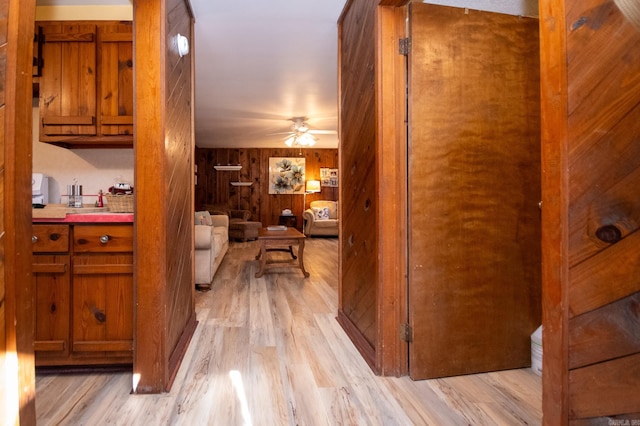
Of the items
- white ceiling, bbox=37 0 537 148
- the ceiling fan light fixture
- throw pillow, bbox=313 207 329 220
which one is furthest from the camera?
throw pillow, bbox=313 207 329 220

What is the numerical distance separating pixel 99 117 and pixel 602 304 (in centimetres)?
263

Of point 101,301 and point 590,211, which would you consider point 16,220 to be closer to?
point 101,301

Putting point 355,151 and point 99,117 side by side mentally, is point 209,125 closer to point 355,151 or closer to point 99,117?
point 99,117

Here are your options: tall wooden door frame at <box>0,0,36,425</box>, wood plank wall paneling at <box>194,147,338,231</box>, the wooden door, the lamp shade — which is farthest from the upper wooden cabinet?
the lamp shade

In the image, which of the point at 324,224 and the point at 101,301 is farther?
the point at 324,224

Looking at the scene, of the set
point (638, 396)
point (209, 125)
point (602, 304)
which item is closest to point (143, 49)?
point (602, 304)

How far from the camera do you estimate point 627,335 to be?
746 millimetres

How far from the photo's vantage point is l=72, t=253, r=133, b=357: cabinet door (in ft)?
5.84

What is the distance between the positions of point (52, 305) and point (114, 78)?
142cm

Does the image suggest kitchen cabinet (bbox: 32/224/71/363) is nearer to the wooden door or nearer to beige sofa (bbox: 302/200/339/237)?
the wooden door

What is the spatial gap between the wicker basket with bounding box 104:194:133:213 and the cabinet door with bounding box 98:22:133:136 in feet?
1.46

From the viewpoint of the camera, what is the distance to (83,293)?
1.78 metres

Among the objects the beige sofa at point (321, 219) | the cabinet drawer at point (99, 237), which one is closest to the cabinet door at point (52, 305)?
the cabinet drawer at point (99, 237)

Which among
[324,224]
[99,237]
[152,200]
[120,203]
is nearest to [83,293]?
[99,237]
